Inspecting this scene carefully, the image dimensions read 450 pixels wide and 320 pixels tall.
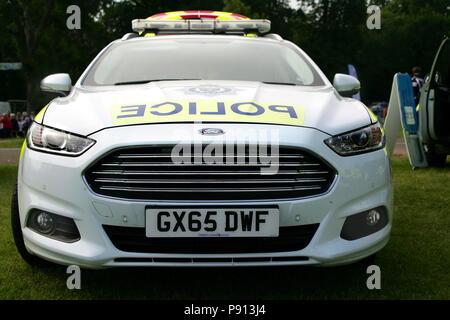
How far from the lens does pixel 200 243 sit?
108 inches

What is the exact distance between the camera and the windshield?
3979 millimetres

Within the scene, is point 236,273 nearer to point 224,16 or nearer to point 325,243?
→ point 325,243

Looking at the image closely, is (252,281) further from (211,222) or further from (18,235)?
(18,235)

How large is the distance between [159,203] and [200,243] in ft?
0.89

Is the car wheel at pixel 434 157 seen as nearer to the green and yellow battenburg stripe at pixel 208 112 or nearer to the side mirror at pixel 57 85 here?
the green and yellow battenburg stripe at pixel 208 112

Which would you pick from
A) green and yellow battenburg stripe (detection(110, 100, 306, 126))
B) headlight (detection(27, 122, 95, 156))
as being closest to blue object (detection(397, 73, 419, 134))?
green and yellow battenburg stripe (detection(110, 100, 306, 126))

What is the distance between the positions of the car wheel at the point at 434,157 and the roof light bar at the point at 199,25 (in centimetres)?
421

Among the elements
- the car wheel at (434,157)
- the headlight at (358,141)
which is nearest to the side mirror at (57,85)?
the headlight at (358,141)

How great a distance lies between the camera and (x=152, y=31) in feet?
17.6

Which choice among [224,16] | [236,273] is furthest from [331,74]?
[236,273]

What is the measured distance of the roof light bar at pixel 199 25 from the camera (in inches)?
207

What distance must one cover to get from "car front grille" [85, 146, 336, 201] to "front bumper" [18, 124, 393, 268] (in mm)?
40

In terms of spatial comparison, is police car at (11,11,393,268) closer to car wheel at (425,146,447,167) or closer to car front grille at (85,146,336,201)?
car front grille at (85,146,336,201)

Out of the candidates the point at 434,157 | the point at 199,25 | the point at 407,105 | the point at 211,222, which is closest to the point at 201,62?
the point at 199,25
